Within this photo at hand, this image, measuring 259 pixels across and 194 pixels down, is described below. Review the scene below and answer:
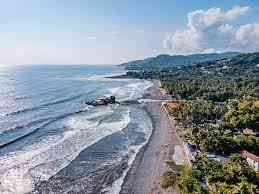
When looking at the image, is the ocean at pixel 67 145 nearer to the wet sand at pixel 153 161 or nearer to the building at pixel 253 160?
the wet sand at pixel 153 161

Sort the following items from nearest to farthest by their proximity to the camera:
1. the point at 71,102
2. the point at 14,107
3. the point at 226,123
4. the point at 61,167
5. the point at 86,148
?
the point at 61,167
the point at 86,148
the point at 226,123
the point at 14,107
the point at 71,102

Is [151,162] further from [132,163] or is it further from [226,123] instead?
[226,123]

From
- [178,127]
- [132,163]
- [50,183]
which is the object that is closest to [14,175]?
[50,183]

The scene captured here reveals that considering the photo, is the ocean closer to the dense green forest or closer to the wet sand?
the wet sand

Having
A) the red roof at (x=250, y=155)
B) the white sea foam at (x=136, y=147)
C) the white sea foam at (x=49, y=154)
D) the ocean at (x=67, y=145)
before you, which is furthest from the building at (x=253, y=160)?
the white sea foam at (x=49, y=154)

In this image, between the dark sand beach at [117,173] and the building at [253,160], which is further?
the building at [253,160]

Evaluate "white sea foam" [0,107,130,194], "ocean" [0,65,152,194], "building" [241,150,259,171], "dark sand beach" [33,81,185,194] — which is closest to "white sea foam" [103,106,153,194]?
"ocean" [0,65,152,194]

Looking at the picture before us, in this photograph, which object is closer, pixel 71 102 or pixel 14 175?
pixel 14 175
